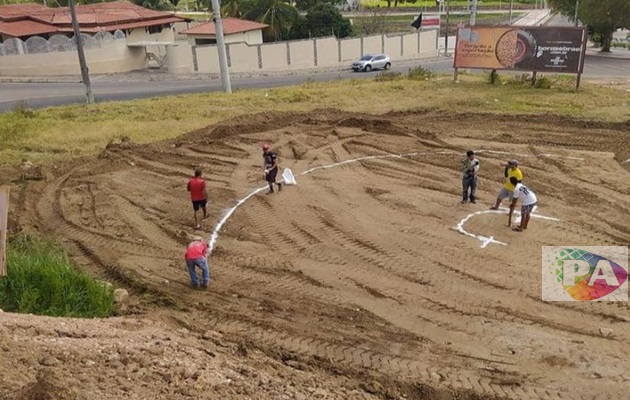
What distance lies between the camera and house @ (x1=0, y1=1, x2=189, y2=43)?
47.3 meters

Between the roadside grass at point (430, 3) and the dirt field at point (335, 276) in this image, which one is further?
the roadside grass at point (430, 3)

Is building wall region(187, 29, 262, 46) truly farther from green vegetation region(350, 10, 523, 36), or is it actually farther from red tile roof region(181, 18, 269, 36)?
green vegetation region(350, 10, 523, 36)

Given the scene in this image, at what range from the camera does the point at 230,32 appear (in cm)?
5116

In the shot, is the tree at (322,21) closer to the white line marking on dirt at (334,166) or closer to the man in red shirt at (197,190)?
the white line marking on dirt at (334,166)

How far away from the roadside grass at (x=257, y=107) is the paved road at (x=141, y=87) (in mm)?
7058

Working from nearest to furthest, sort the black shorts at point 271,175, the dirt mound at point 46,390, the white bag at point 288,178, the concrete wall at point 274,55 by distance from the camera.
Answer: the dirt mound at point 46,390
the black shorts at point 271,175
the white bag at point 288,178
the concrete wall at point 274,55

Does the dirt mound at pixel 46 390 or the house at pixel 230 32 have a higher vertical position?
the house at pixel 230 32

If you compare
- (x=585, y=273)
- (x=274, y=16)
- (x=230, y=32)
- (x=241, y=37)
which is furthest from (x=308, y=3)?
(x=585, y=273)

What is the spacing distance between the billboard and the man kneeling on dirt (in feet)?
77.7

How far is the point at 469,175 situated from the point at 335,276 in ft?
16.6

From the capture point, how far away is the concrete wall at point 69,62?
44.9m

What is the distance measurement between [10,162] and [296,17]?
1776 inches

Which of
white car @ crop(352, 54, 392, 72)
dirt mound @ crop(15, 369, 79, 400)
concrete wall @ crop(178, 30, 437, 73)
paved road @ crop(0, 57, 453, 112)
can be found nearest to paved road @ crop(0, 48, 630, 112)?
paved road @ crop(0, 57, 453, 112)

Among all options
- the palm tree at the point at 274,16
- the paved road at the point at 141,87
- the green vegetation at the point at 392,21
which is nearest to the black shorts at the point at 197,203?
the paved road at the point at 141,87
